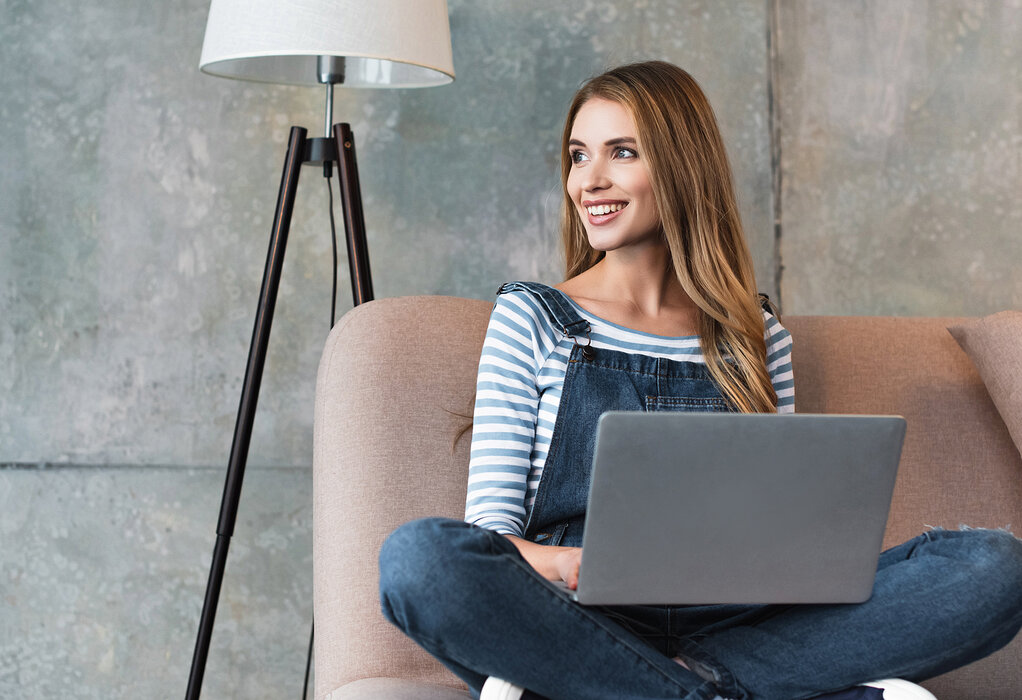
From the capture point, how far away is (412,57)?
1875mm

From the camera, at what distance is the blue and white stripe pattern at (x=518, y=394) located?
1502 mm

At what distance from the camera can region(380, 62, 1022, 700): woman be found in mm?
1154

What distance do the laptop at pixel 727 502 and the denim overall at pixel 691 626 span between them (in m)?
0.10

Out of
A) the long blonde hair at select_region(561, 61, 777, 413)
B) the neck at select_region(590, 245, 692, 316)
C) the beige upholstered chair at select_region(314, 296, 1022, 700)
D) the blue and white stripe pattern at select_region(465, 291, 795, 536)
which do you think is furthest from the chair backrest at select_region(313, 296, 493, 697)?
the long blonde hair at select_region(561, 61, 777, 413)

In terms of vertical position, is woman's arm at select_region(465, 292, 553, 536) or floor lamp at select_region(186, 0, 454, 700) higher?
floor lamp at select_region(186, 0, 454, 700)

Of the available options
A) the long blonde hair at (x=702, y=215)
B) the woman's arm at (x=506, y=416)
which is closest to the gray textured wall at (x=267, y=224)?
the long blonde hair at (x=702, y=215)

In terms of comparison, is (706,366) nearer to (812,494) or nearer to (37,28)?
(812,494)

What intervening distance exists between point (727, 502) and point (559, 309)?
62 cm

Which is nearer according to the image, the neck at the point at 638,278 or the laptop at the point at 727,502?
the laptop at the point at 727,502

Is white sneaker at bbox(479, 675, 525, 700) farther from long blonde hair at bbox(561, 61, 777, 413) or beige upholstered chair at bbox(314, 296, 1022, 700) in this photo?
long blonde hair at bbox(561, 61, 777, 413)

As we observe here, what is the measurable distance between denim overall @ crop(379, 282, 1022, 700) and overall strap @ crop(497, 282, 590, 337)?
18.4 inches

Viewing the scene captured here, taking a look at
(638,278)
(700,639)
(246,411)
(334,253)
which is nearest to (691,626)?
(700,639)

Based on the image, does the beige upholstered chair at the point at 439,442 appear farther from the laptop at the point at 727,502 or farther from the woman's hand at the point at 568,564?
the laptop at the point at 727,502

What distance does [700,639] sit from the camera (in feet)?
4.44
